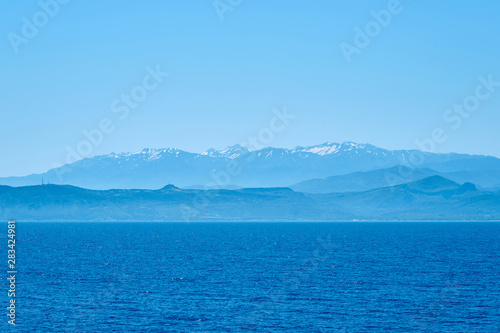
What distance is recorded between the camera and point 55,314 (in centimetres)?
9019

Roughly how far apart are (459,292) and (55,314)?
6301 cm

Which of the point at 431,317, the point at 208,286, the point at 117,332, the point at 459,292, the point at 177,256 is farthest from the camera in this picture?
the point at 177,256

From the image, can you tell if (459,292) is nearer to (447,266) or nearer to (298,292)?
(298,292)

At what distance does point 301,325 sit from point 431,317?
58.9ft

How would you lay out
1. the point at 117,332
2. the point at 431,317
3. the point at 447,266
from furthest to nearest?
the point at 447,266
the point at 431,317
the point at 117,332

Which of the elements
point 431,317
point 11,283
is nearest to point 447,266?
point 431,317

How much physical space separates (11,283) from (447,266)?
91.7 m

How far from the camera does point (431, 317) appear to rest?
89312 mm

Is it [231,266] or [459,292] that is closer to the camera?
[459,292]

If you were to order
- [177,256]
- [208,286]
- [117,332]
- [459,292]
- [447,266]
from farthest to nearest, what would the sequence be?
[177,256]
[447,266]
[208,286]
[459,292]
[117,332]

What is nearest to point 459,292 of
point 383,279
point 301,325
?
point 383,279

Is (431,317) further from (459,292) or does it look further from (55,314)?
(55,314)

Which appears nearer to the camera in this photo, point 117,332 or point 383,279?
point 117,332

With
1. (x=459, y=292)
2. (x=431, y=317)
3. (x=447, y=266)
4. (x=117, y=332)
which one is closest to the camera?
(x=117, y=332)
